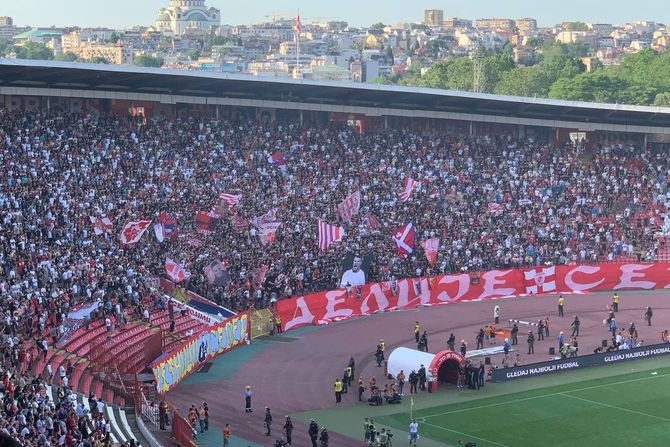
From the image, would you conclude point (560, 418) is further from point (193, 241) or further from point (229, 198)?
point (229, 198)

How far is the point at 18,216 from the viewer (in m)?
50.9

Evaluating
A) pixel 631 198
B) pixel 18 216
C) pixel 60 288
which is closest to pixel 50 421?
pixel 60 288

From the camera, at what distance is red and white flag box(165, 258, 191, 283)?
2092 inches

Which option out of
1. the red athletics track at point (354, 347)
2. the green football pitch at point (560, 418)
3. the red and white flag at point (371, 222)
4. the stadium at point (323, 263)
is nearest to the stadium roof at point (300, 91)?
the stadium at point (323, 263)

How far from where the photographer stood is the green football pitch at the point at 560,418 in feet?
130

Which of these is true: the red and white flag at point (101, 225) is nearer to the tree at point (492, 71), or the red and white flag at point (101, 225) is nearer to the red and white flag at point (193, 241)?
the red and white flag at point (193, 241)

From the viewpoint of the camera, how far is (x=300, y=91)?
7206cm

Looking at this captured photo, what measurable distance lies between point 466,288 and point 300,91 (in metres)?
16.7

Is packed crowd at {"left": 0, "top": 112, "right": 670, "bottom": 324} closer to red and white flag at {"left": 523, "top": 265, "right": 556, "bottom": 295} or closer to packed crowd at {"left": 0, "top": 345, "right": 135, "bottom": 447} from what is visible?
red and white flag at {"left": 523, "top": 265, "right": 556, "bottom": 295}

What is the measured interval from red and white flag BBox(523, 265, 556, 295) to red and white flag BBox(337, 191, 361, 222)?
9546mm

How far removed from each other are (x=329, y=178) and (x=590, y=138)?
19.4 meters

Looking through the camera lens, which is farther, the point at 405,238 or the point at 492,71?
the point at 492,71

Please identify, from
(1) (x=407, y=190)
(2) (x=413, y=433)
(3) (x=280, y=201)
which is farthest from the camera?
(1) (x=407, y=190)

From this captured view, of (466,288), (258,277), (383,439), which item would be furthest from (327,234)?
(383,439)
